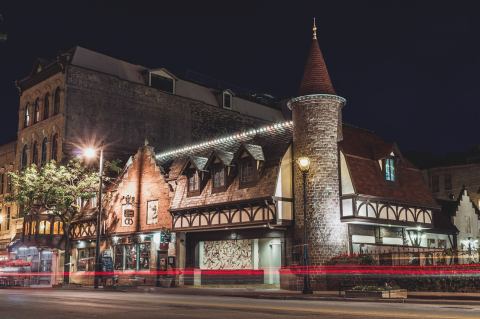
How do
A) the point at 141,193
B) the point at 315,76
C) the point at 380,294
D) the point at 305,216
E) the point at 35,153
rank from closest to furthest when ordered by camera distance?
the point at 380,294, the point at 305,216, the point at 315,76, the point at 141,193, the point at 35,153

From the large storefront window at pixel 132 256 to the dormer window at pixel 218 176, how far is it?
7771mm

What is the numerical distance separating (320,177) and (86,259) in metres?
22.3

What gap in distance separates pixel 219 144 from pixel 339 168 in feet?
29.7

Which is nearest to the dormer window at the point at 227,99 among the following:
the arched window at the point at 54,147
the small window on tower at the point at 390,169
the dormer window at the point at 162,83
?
the dormer window at the point at 162,83

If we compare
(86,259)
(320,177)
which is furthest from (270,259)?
(86,259)

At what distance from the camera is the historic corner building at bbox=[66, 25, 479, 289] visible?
30125mm

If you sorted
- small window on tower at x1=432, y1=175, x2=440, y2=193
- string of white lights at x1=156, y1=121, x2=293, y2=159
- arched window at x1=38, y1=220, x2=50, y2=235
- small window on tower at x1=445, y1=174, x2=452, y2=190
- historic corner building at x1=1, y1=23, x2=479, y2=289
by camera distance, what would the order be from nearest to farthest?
historic corner building at x1=1, y1=23, x2=479, y2=289, string of white lights at x1=156, y1=121, x2=293, y2=159, arched window at x1=38, y1=220, x2=50, y2=235, small window on tower at x1=445, y1=174, x2=452, y2=190, small window on tower at x1=432, y1=175, x2=440, y2=193

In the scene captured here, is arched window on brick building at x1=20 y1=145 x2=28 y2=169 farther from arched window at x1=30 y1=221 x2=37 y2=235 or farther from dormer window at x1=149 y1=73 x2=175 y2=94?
dormer window at x1=149 y1=73 x2=175 y2=94

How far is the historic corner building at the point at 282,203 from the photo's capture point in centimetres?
3012

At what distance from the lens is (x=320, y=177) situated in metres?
30.1

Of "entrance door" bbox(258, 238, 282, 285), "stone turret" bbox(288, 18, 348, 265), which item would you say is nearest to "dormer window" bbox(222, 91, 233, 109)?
"entrance door" bbox(258, 238, 282, 285)

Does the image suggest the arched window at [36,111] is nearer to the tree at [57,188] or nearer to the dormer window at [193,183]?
the tree at [57,188]

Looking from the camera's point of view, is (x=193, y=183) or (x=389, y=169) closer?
(x=389, y=169)

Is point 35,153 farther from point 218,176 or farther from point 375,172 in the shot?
point 375,172
